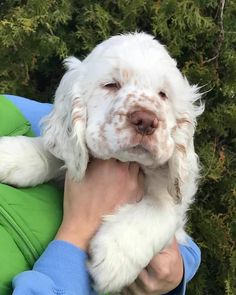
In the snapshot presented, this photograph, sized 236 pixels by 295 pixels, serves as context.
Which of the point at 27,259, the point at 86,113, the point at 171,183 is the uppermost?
the point at 86,113

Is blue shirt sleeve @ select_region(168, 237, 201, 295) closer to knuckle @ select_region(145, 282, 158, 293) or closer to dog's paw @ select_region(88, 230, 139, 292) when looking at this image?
knuckle @ select_region(145, 282, 158, 293)

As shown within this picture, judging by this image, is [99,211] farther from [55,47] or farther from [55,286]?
[55,47]

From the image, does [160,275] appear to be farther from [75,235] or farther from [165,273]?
[75,235]

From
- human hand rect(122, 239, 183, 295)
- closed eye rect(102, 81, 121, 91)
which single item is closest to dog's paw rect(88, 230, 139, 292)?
human hand rect(122, 239, 183, 295)

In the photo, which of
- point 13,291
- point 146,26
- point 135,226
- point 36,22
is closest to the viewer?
point 13,291

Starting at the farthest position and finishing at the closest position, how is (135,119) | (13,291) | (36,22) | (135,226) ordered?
(36,22)
(135,226)
(135,119)
(13,291)

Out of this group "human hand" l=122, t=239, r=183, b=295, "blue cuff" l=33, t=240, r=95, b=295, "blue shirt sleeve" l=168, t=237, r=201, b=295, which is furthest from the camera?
"blue shirt sleeve" l=168, t=237, r=201, b=295

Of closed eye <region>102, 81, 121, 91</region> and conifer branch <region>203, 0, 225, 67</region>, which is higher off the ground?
closed eye <region>102, 81, 121, 91</region>

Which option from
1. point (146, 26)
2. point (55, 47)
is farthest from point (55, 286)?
point (146, 26)

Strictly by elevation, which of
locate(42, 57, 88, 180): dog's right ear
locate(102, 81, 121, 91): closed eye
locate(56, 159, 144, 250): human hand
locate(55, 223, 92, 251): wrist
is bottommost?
locate(55, 223, 92, 251): wrist
